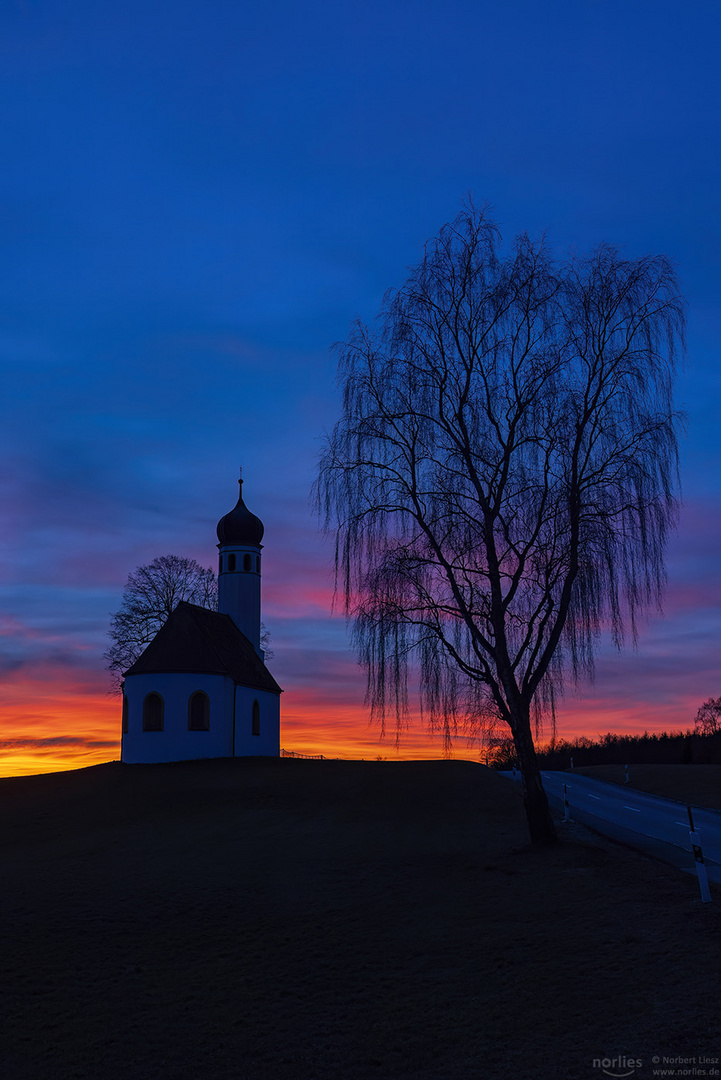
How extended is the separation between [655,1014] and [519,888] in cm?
742

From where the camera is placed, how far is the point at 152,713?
44.5 meters

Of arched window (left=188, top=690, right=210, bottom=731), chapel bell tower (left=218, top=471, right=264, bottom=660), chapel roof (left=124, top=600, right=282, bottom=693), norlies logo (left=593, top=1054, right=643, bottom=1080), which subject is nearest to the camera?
norlies logo (left=593, top=1054, right=643, bottom=1080)

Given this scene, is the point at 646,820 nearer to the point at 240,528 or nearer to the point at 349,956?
the point at 349,956

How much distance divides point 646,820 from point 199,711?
24513 mm

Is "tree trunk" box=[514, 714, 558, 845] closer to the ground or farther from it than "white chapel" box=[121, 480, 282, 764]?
closer to the ground

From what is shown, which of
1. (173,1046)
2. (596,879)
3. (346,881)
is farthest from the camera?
(346,881)

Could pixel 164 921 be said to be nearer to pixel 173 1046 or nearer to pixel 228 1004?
pixel 228 1004

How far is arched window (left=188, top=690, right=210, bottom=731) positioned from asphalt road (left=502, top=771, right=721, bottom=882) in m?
17.5

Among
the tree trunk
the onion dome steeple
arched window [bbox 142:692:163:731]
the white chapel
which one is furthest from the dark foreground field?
the onion dome steeple

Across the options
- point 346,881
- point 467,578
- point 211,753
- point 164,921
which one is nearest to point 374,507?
point 467,578

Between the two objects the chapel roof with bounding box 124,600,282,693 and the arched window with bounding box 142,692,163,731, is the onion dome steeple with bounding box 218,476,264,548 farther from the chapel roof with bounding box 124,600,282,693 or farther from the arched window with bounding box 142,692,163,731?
the arched window with bounding box 142,692,163,731

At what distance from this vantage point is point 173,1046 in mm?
9977

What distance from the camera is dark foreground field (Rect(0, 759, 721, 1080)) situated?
9.07 metres

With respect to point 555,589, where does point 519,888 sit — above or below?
below
